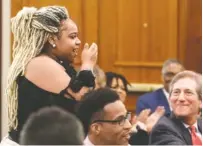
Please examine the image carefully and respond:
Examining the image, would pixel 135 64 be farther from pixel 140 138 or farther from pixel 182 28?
pixel 140 138

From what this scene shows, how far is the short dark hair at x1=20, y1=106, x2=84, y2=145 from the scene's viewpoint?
7.27 ft

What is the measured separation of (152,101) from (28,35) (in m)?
2.09

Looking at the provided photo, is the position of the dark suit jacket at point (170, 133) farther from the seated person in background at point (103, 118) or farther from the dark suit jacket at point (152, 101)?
the dark suit jacket at point (152, 101)

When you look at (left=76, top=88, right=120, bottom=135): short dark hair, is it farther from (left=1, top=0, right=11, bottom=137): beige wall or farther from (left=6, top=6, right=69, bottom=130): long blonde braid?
(left=1, top=0, right=11, bottom=137): beige wall

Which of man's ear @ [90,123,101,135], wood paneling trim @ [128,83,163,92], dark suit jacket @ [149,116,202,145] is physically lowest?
wood paneling trim @ [128,83,163,92]

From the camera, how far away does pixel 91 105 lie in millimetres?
3273

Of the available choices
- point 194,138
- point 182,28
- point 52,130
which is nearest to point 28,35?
point 194,138

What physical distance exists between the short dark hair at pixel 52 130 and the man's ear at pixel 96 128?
3.11 feet

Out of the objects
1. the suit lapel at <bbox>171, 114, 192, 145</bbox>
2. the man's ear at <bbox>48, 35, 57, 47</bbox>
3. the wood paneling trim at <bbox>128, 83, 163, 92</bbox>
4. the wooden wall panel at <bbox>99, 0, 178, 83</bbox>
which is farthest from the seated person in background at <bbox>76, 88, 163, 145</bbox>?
the wooden wall panel at <bbox>99, 0, 178, 83</bbox>

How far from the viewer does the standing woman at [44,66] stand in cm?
347

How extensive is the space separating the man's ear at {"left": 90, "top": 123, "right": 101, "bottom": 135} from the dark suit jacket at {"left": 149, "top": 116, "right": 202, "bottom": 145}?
0.57 meters

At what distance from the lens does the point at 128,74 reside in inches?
249

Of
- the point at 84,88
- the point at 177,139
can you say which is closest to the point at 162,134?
the point at 177,139

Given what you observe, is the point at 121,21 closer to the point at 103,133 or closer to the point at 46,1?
the point at 46,1
